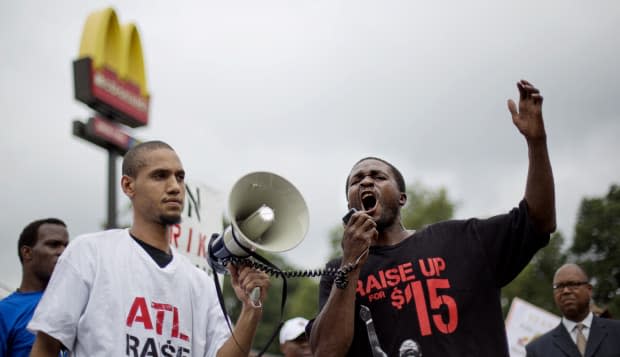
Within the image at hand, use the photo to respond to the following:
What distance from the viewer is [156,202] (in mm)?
3068

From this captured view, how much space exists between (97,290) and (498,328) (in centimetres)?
170

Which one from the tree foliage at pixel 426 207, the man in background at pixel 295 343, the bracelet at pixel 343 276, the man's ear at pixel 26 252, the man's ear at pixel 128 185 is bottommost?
the man in background at pixel 295 343

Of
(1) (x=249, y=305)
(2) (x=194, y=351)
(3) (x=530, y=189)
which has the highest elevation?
(3) (x=530, y=189)

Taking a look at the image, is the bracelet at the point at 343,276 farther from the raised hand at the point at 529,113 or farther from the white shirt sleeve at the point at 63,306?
the white shirt sleeve at the point at 63,306

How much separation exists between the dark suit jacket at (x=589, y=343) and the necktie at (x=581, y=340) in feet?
0.20

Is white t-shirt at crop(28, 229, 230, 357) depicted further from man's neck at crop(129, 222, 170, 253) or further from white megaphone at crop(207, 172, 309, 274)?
white megaphone at crop(207, 172, 309, 274)

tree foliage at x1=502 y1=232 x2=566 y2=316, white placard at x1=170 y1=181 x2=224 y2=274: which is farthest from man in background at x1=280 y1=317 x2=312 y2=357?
tree foliage at x1=502 y1=232 x2=566 y2=316

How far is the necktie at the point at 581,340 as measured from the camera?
553cm

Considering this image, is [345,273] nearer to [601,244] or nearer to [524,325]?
[524,325]

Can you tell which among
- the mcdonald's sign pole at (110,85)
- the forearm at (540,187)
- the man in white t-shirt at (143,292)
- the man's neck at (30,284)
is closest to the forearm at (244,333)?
the man in white t-shirt at (143,292)

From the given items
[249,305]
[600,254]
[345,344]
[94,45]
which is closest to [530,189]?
Result: [345,344]

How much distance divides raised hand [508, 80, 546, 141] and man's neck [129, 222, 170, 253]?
164 cm

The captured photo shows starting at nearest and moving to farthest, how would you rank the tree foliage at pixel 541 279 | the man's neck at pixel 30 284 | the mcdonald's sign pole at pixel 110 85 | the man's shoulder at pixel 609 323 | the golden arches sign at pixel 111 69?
the man's neck at pixel 30 284 → the man's shoulder at pixel 609 323 → the mcdonald's sign pole at pixel 110 85 → the golden arches sign at pixel 111 69 → the tree foliage at pixel 541 279

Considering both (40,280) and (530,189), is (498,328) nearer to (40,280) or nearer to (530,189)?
(530,189)
